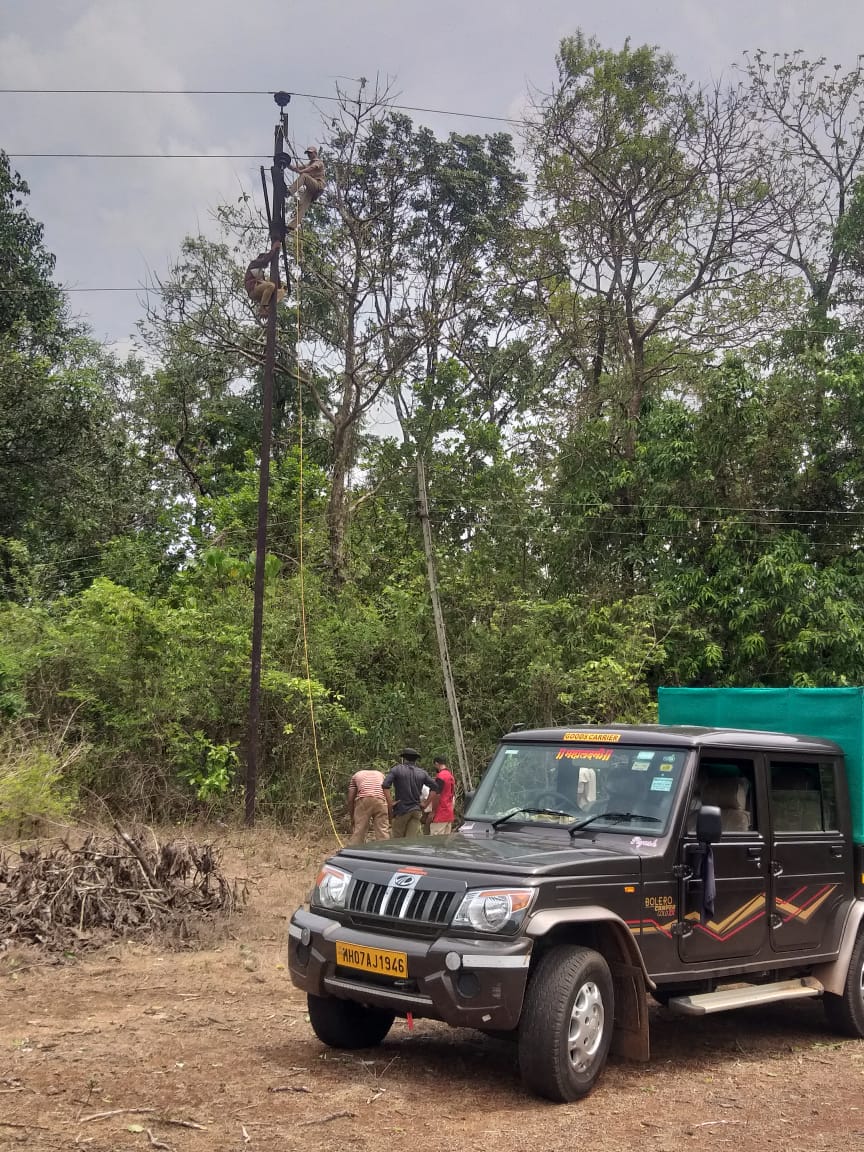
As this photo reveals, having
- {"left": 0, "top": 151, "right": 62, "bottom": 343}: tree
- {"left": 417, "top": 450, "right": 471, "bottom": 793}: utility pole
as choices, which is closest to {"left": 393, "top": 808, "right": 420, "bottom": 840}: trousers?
{"left": 417, "top": 450, "right": 471, "bottom": 793}: utility pole

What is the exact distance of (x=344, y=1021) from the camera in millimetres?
6297

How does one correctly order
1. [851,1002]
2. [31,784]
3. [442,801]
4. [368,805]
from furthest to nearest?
1. [442,801]
2. [31,784]
3. [368,805]
4. [851,1002]

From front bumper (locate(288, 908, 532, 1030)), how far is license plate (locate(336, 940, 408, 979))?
0.03 meters

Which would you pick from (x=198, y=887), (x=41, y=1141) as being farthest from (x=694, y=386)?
(x=41, y=1141)

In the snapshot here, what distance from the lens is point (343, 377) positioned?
1024 inches

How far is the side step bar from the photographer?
6.25 m

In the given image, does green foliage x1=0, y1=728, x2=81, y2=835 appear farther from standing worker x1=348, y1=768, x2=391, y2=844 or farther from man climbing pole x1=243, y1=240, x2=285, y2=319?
man climbing pole x1=243, y1=240, x2=285, y2=319

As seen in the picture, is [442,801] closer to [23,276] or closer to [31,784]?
[31,784]

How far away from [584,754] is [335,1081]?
7.91 feet

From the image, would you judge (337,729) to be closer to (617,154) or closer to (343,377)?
(343,377)

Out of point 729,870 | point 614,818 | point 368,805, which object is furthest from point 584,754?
point 368,805

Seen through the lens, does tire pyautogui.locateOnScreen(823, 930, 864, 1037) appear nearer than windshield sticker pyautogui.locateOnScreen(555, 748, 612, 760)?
No

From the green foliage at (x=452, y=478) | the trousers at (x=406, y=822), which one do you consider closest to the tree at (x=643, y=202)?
the green foliage at (x=452, y=478)

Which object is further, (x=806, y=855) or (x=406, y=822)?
(x=406, y=822)
